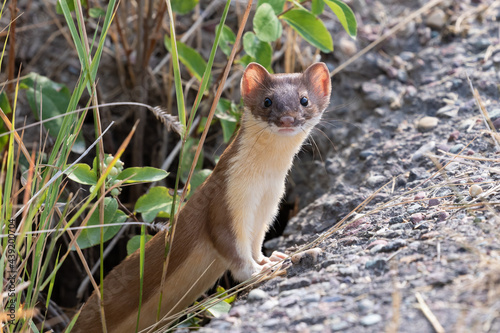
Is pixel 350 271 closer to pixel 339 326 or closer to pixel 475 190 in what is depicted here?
pixel 339 326

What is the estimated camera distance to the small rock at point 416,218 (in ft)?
8.14

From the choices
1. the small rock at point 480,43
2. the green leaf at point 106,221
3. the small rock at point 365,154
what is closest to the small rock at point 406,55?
the small rock at point 480,43

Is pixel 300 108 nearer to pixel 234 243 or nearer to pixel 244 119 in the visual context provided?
pixel 244 119

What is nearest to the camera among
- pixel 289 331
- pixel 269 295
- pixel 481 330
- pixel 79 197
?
pixel 481 330

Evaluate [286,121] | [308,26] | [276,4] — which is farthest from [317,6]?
[286,121]

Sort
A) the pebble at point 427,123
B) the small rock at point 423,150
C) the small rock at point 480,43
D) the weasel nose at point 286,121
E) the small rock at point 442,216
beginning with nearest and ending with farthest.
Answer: the small rock at point 442,216 → the weasel nose at point 286,121 → the small rock at point 423,150 → the pebble at point 427,123 → the small rock at point 480,43

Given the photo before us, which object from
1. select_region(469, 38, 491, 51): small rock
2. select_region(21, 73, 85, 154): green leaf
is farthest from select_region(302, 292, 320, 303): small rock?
select_region(469, 38, 491, 51): small rock

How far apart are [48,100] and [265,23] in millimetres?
1524

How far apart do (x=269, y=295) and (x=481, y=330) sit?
0.93 meters

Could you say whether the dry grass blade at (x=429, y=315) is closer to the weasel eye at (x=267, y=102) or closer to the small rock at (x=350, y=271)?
the small rock at (x=350, y=271)

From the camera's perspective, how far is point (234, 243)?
288cm

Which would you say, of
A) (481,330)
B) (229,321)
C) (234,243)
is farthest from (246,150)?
(481,330)

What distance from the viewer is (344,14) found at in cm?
298

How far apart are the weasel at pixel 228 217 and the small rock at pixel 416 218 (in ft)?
2.33
